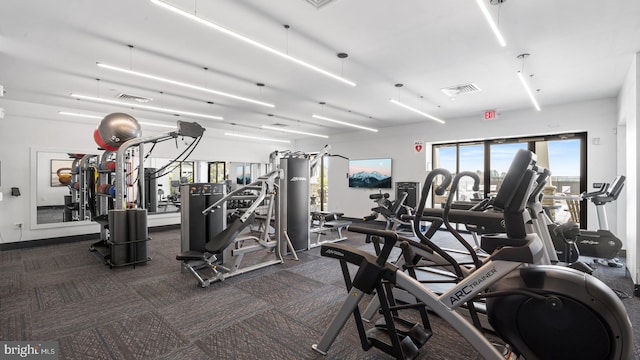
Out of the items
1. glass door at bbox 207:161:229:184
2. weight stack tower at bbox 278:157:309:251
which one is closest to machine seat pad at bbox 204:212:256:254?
weight stack tower at bbox 278:157:309:251

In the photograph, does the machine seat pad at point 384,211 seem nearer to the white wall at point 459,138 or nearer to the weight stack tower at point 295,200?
the weight stack tower at point 295,200

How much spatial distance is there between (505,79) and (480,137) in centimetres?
283

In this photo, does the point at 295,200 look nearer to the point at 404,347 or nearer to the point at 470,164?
the point at 404,347

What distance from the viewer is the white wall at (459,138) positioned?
19.0ft

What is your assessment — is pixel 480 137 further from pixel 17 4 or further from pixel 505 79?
pixel 17 4

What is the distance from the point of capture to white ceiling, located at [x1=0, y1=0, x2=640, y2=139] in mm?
2961

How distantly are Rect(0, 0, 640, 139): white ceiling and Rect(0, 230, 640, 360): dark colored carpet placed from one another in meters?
2.98

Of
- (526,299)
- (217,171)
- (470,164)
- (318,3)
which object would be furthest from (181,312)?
(470,164)

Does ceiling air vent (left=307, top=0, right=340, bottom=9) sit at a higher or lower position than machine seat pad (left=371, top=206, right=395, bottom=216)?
higher

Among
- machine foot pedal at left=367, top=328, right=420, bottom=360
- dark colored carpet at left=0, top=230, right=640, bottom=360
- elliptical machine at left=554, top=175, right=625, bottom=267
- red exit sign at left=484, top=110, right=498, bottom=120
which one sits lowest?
dark colored carpet at left=0, top=230, right=640, bottom=360

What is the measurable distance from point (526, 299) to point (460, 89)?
4.42 metres

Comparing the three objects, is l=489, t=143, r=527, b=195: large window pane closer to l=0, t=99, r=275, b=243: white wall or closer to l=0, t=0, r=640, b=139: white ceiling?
l=0, t=0, r=640, b=139: white ceiling

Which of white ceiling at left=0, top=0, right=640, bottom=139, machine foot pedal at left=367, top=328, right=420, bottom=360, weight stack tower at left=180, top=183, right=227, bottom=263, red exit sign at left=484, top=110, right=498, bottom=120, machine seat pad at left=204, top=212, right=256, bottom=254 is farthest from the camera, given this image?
red exit sign at left=484, top=110, right=498, bottom=120

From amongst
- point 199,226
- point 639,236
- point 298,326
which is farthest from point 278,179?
point 639,236
